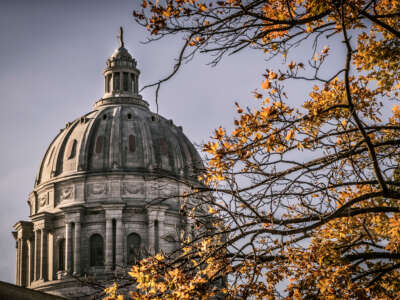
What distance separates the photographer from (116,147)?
66750 mm

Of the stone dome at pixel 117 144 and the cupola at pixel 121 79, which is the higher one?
the cupola at pixel 121 79

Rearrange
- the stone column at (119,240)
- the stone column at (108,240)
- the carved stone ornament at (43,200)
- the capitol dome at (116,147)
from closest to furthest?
the stone column at (108,240) → the stone column at (119,240) → the capitol dome at (116,147) → the carved stone ornament at (43,200)

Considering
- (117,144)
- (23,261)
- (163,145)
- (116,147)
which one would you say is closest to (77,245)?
(23,261)

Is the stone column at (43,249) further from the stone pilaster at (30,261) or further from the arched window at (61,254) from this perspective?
the stone pilaster at (30,261)

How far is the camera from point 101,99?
244ft

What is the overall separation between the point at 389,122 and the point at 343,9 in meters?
4.23

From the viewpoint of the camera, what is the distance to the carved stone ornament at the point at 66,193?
66125mm

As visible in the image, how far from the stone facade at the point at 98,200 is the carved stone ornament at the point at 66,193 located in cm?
9

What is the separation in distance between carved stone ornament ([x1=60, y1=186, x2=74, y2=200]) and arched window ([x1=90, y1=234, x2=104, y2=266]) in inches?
170

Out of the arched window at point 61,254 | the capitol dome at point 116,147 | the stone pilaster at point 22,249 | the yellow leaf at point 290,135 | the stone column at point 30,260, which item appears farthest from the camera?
the stone pilaster at point 22,249

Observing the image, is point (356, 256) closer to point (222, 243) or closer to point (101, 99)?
point (222, 243)

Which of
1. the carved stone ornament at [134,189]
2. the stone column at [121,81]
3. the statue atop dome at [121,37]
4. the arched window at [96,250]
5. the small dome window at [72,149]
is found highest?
the statue atop dome at [121,37]

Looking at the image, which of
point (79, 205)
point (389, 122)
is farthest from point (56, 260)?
point (389, 122)

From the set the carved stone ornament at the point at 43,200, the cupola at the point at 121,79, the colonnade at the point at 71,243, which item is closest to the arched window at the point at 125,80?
the cupola at the point at 121,79
